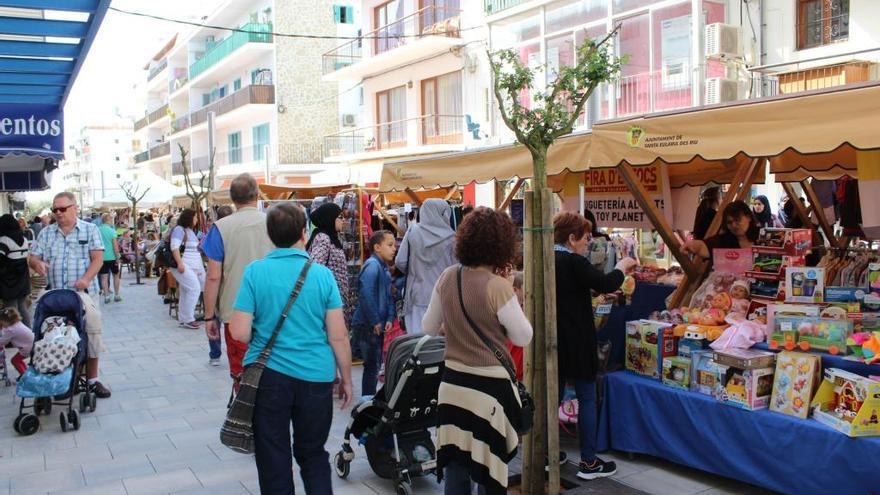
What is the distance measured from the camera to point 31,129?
25.1 ft

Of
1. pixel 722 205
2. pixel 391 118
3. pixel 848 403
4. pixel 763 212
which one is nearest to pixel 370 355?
pixel 722 205

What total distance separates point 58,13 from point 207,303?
2.36 m

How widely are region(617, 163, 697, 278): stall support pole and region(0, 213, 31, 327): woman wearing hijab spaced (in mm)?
6602

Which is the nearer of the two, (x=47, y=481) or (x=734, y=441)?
(x=734, y=441)

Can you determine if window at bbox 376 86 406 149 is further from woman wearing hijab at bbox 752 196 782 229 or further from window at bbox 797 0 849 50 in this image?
woman wearing hijab at bbox 752 196 782 229

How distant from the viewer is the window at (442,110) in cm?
2434

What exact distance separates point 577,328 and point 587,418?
596 millimetres

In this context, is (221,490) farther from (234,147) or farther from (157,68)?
(157,68)

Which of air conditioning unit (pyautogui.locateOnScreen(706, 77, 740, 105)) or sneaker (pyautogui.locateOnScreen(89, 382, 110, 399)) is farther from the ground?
air conditioning unit (pyautogui.locateOnScreen(706, 77, 740, 105))

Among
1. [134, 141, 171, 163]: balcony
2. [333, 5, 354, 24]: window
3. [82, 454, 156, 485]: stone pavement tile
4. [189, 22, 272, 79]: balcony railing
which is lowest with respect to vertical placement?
[82, 454, 156, 485]: stone pavement tile

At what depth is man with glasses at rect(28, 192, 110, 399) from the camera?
6852 mm

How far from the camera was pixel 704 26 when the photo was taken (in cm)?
1620

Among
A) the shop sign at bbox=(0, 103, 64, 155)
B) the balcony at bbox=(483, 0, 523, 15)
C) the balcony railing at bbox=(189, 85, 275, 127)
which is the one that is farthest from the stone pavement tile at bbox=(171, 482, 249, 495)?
the balcony railing at bbox=(189, 85, 275, 127)

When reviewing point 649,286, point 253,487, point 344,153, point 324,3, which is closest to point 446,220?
point 649,286
